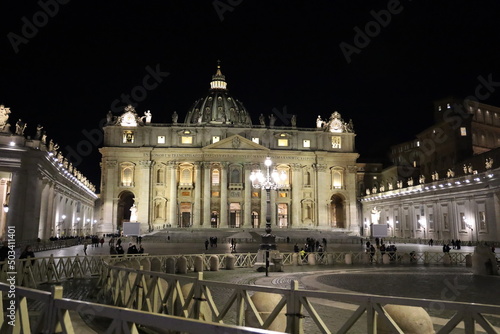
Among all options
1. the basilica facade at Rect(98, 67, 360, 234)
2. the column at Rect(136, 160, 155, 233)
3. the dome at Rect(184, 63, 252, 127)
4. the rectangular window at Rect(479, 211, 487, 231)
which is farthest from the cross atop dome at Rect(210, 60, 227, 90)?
the rectangular window at Rect(479, 211, 487, 231)

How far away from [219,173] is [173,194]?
348 inches

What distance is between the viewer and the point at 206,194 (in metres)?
71.2

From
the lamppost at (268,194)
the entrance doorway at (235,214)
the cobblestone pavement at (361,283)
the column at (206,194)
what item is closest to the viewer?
the cobblestone pavement at (361,283)

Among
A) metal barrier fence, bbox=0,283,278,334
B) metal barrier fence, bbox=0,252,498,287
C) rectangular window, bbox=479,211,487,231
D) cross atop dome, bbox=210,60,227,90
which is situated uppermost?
cross atop dome, bbox=210,60,227,90

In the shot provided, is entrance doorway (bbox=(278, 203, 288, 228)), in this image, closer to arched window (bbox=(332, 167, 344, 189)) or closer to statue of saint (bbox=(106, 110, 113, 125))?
arched window (bbox=(332, 167, 344, 189))

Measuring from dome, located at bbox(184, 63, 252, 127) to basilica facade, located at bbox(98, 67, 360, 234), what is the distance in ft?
55.3

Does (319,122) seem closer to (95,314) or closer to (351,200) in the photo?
(351,200)

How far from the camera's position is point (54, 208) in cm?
4481

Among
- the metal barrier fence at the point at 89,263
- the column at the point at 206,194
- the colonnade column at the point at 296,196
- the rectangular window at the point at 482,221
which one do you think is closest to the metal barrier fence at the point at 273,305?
the metal barrier fence at the point at 89,263

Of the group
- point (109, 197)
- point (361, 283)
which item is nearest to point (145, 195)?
point (109, 197)

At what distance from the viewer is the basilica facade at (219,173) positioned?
71.0m

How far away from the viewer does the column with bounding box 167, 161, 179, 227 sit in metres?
70.2

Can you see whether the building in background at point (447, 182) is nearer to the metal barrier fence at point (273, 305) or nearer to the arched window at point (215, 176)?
the arched window at point (215, 176)

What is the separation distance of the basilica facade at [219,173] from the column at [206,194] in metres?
0.17
